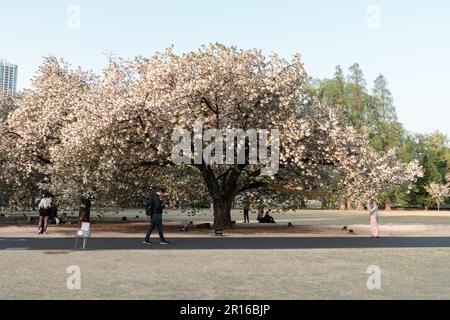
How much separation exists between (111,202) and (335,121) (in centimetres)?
1431

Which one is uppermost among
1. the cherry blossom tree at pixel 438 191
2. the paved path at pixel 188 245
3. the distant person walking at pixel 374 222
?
the cherry blossom tree at pixel 438 191

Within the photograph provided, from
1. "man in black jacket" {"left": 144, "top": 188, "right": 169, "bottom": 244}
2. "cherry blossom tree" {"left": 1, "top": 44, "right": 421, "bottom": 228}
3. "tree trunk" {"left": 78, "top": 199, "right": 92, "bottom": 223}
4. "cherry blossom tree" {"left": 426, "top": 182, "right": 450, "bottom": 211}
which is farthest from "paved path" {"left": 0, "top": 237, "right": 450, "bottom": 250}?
"cherry blossom tree" {"left": 426, "top": 182, "right": 450, "bottom": 211}

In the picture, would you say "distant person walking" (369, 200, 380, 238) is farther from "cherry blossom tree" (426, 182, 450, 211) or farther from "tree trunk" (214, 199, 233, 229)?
"cherry blossom tree" (426, 182, 450, 211)

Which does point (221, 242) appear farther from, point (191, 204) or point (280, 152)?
point (191, 204)

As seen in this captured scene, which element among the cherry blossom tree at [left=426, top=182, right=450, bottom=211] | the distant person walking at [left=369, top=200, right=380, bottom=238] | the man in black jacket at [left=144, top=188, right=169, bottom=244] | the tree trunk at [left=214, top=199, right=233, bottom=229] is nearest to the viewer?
the man in black jacket at [left=144, top=188, right=169, bottom=244]

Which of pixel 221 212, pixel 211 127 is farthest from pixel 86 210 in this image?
pixel 211 127

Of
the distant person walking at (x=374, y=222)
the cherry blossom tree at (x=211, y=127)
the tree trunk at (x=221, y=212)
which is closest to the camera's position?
the distant person walking at (x=374, y=222)

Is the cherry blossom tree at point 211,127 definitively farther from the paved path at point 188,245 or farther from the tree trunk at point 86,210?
the paved path at point 188,245

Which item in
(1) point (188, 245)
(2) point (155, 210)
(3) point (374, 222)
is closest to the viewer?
(1) point (188, 245)

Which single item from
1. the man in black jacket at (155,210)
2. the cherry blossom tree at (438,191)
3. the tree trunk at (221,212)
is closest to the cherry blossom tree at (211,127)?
the tree trunk at (221,212)

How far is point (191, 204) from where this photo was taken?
32781 mm

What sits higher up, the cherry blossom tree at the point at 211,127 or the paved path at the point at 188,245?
the cherry blossom tree at the point at 211,127

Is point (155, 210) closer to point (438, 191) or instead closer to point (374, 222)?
point (374, 222)
